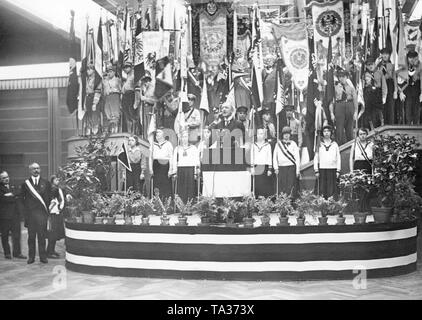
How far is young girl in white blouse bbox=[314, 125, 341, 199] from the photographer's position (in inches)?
351

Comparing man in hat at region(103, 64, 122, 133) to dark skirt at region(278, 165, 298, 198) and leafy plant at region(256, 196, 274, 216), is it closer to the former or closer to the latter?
dark skirt at region(278, 165, 298, 198)

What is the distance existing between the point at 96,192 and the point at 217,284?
275 cm

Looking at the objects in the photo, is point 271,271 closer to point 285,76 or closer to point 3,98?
point 285,76

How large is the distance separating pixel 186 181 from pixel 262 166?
1629 mm

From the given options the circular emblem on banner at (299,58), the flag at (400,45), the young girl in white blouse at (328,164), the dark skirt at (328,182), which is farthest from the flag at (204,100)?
the flag at (400,45)

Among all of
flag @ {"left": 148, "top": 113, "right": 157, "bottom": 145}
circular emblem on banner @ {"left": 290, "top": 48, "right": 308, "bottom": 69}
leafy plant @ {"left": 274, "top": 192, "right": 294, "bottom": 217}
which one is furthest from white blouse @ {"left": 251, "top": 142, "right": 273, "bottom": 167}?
leafy plant @ {"left": 274, "top": 192, "right": 294, "bottom": 217}

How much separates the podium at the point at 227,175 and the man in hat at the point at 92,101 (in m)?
4.75

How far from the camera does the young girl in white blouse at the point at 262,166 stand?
9.24 meters

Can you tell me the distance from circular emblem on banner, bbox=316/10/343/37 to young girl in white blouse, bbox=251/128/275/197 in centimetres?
258

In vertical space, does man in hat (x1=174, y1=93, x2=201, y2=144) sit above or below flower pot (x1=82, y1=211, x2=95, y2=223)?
above

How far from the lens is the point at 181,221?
6.63 metres

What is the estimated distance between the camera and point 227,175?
22.7 feet

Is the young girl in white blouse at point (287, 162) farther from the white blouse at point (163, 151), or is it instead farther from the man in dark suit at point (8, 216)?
the man in dark suit at point (8, 216)

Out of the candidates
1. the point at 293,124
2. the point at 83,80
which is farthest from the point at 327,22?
the point at 83,80
